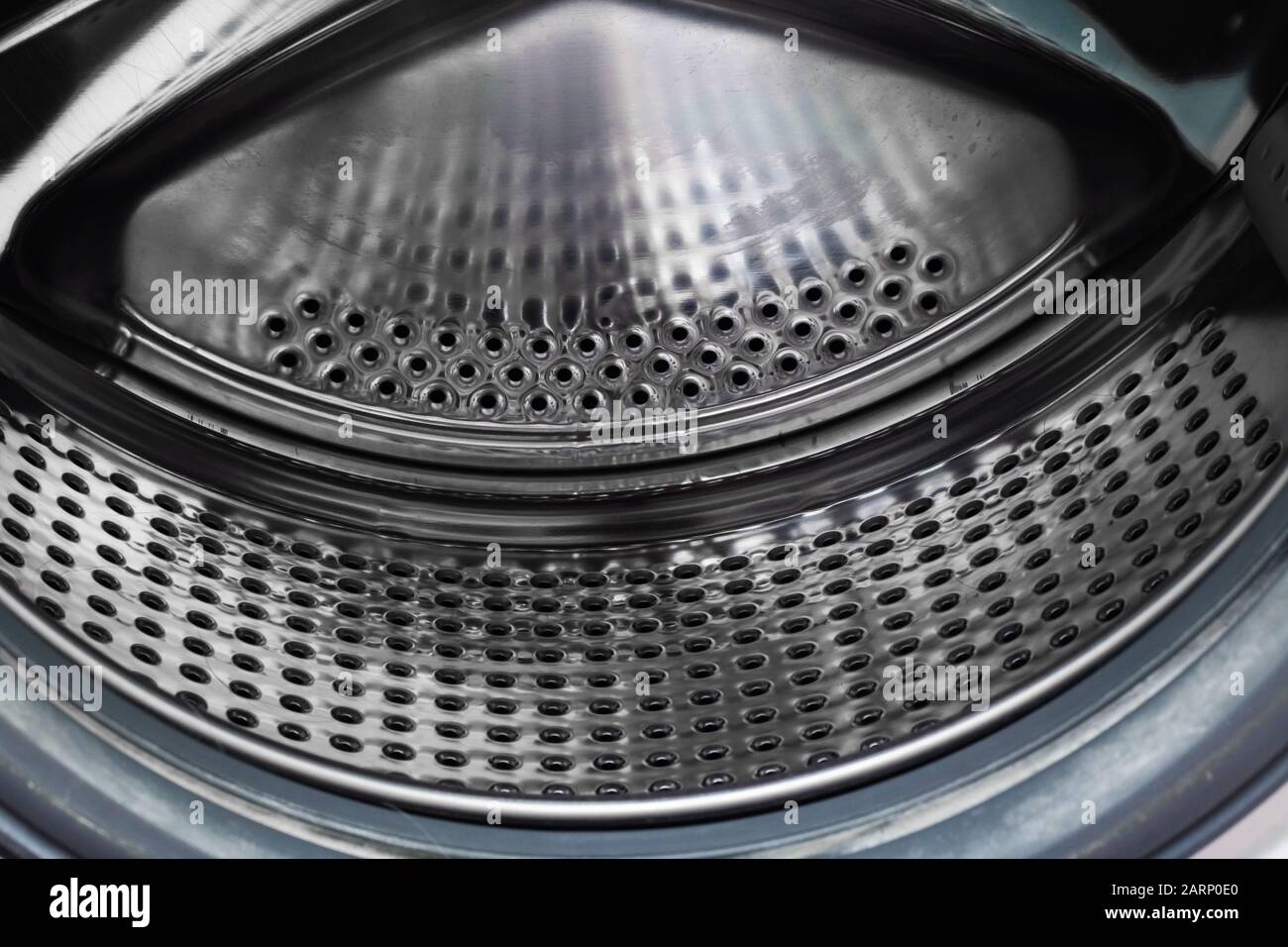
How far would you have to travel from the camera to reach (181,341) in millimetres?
836

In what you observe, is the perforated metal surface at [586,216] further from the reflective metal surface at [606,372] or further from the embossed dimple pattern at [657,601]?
the embossed dimple pattern at [657,601]

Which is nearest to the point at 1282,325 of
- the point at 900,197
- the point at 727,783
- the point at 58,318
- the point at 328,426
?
the point at 900,197

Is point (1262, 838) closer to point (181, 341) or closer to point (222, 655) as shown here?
point (222, 655)

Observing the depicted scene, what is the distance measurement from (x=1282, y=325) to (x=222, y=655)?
24.5 inches
